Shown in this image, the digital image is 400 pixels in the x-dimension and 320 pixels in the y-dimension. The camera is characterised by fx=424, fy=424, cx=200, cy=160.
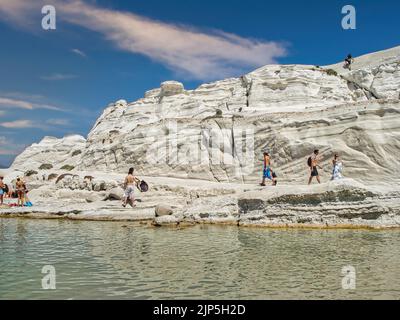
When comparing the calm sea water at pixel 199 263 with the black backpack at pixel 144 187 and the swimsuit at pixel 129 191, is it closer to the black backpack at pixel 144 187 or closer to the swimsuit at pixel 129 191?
Answer: the swimsuit at pixel 129 191

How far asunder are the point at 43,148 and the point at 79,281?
6458cm

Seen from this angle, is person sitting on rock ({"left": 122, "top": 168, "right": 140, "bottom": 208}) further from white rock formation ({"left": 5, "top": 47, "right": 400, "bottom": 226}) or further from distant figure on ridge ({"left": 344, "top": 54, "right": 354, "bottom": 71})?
distant figure on ridge ({"left": 344, "top": 54, "right": 354, "bottom": 71})

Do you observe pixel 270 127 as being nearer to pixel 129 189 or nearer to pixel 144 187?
pixel 144 187

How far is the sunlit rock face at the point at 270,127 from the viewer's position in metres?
22.7

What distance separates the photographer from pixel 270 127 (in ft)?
86.3

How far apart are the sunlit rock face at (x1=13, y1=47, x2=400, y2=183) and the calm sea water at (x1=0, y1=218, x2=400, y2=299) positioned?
10.4 meters

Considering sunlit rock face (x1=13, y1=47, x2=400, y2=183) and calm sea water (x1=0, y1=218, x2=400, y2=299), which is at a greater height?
sunlit rock face (x1=13, y1=47, x2=400, y2=183)

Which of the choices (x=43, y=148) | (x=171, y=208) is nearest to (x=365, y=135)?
(x=171, y=208)

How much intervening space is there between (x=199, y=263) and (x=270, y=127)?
60.4 ft

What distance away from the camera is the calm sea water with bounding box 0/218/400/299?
6.82m

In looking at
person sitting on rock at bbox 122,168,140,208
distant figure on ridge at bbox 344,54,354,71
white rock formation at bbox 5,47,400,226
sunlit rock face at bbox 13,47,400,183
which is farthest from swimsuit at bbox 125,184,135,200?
distant figure on ridge at bbox 344,54,354,71

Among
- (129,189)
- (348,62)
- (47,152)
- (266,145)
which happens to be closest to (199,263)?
(129,189)

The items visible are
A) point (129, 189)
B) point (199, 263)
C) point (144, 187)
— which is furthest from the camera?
point (144, 187)

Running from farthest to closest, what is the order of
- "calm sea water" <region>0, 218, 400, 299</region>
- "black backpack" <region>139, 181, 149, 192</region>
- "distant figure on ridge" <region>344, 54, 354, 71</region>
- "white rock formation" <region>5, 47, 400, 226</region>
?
"distant figure on ridge" <region>344, 54, 354, 71</region>, "black backpack" <region>139, 181, 149, 192</region>, "white rock formation" <region>5, 47, 400, 226</region>, "calm sea water" <region>0, 218, 400, 299</region>
